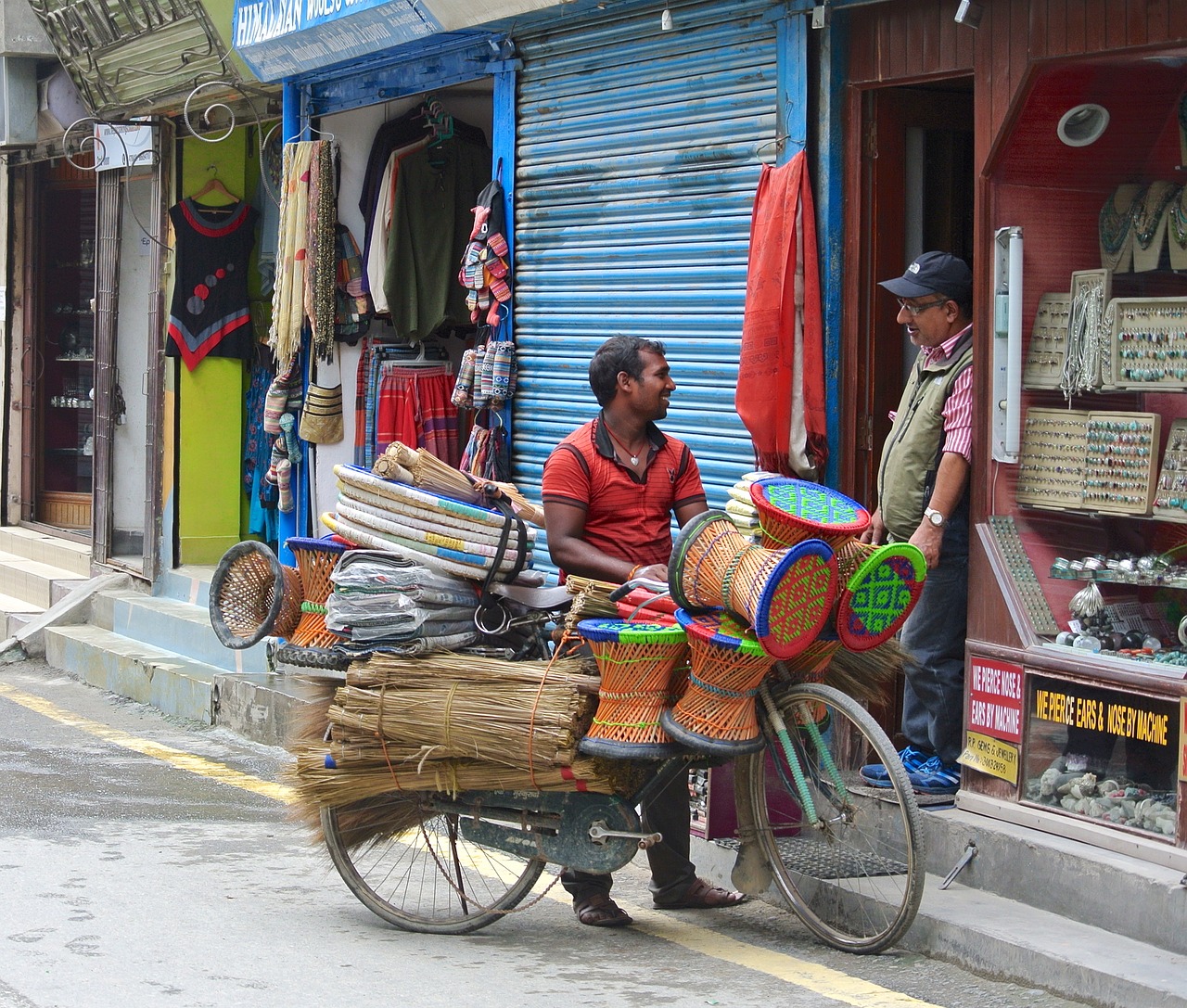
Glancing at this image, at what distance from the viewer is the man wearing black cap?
18.8 ft

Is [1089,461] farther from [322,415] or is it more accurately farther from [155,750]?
[322,415]

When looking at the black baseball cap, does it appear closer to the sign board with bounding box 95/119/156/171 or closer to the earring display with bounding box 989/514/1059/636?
the earring display with bounding box 989/514/1059/636

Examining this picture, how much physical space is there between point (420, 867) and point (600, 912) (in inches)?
23.8

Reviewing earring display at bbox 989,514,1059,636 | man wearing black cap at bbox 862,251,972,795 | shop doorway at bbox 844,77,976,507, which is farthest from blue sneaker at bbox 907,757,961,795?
shop doorway at bbox 844,77,976,507

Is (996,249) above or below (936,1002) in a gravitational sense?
above

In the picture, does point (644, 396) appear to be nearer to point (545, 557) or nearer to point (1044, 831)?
point (1044, 831)

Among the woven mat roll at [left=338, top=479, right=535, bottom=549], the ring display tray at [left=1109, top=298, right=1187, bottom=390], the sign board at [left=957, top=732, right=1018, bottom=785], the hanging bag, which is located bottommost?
the sign board at [left=957, top=732, right=1018, bottom=785]

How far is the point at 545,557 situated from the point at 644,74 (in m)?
2.32

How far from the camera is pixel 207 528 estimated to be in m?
11.6

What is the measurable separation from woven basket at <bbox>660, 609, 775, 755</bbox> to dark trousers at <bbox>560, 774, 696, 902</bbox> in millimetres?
604

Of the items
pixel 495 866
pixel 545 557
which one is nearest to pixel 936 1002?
pixel 495 866

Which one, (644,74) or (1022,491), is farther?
(644,74)

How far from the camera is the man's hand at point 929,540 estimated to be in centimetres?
565

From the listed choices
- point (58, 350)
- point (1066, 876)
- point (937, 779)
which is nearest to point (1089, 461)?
point (937, 779)
